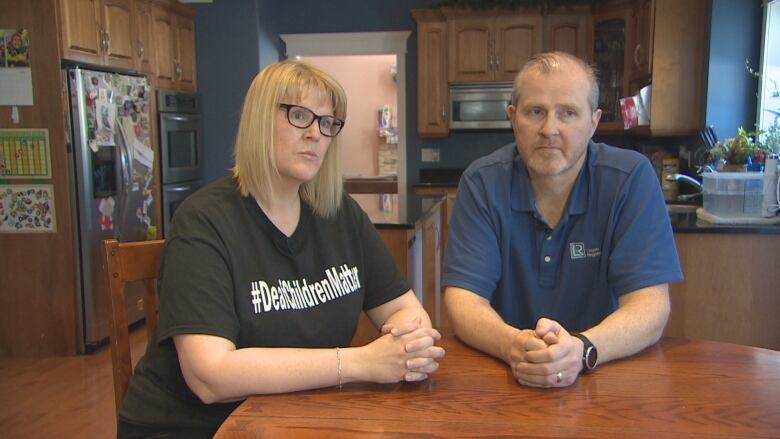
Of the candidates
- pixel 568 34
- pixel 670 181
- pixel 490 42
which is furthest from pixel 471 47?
pixel 670 181

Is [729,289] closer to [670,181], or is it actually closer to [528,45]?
[670,181]

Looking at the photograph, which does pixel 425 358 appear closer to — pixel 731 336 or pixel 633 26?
pixel 731 336

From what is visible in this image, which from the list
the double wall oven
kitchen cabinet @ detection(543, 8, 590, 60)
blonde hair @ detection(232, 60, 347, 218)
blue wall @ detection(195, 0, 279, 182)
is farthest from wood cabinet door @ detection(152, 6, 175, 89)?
blonde hair @ detection(232, 60, 347, 218)

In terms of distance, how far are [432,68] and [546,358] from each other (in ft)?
14.5

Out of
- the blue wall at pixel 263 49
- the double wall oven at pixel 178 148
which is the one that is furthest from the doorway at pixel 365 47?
the double wall oven at pixel 178 148

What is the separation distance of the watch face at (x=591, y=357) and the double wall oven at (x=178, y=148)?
3.50m

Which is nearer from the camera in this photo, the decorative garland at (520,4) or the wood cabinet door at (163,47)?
the wood cabinet door at (163,47)

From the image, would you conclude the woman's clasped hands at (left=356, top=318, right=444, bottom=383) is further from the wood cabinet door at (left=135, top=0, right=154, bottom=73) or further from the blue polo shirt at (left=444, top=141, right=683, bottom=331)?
the wood cabinet door at (left=135, top=0, right=154, bottom=73)

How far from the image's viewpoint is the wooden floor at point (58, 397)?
270 centimetres

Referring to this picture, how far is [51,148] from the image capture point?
344cm

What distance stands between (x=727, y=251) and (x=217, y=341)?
2313 mm

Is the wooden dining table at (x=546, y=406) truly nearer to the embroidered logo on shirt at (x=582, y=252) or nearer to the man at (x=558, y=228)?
the man at (x=558, y=228)

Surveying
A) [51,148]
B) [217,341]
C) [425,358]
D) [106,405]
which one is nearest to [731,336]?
[425,358]

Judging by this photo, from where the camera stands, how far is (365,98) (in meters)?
7.80
